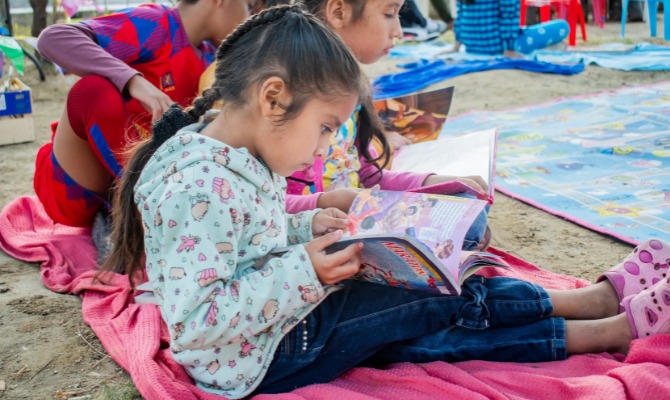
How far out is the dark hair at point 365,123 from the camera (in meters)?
2.18

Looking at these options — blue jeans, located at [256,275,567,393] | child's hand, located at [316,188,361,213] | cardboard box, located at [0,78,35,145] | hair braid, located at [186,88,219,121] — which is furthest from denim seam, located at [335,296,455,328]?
cardboard box, located at [0,78,35,145]

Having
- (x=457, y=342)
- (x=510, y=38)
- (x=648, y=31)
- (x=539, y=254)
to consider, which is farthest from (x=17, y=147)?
(x=648, y=31)

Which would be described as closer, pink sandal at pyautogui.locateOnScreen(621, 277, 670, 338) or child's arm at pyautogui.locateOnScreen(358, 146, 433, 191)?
pink sandal at pyautogui.locateOnScreen(621, 277, 670, 338)

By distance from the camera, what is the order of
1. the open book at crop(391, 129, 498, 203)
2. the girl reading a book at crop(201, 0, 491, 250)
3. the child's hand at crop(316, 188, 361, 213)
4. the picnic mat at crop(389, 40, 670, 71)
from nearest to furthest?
1. the child's hand at crop(316, 188, 361, 213)
2. the girl reading a book at crop(201, 0, 491, 250)
3. the open book at crop(391, 129, 498, 203)
4. the picnic mat at crop(389, 40, 670, 71)

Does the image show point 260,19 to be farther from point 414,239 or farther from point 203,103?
point 414,239

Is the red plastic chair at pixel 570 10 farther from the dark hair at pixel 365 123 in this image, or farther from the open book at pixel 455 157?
the dark hair at pixel 365 123

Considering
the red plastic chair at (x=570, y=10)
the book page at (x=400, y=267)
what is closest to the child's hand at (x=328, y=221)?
the book page at (x=400, y=267)

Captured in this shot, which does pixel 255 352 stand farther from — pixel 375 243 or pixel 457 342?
pixel 457 342

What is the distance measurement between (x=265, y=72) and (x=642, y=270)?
982 millimetres

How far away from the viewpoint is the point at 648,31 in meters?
7.22

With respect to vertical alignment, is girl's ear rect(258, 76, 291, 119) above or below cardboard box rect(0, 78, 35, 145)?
above

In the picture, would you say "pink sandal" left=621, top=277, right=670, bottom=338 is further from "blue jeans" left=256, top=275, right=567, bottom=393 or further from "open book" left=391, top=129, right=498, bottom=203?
"open book" left=391, top=129, right=498, bottom=203

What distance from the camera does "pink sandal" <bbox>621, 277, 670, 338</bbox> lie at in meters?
1.59

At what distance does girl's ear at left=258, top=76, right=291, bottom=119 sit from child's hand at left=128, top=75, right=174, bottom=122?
0.74 meters
